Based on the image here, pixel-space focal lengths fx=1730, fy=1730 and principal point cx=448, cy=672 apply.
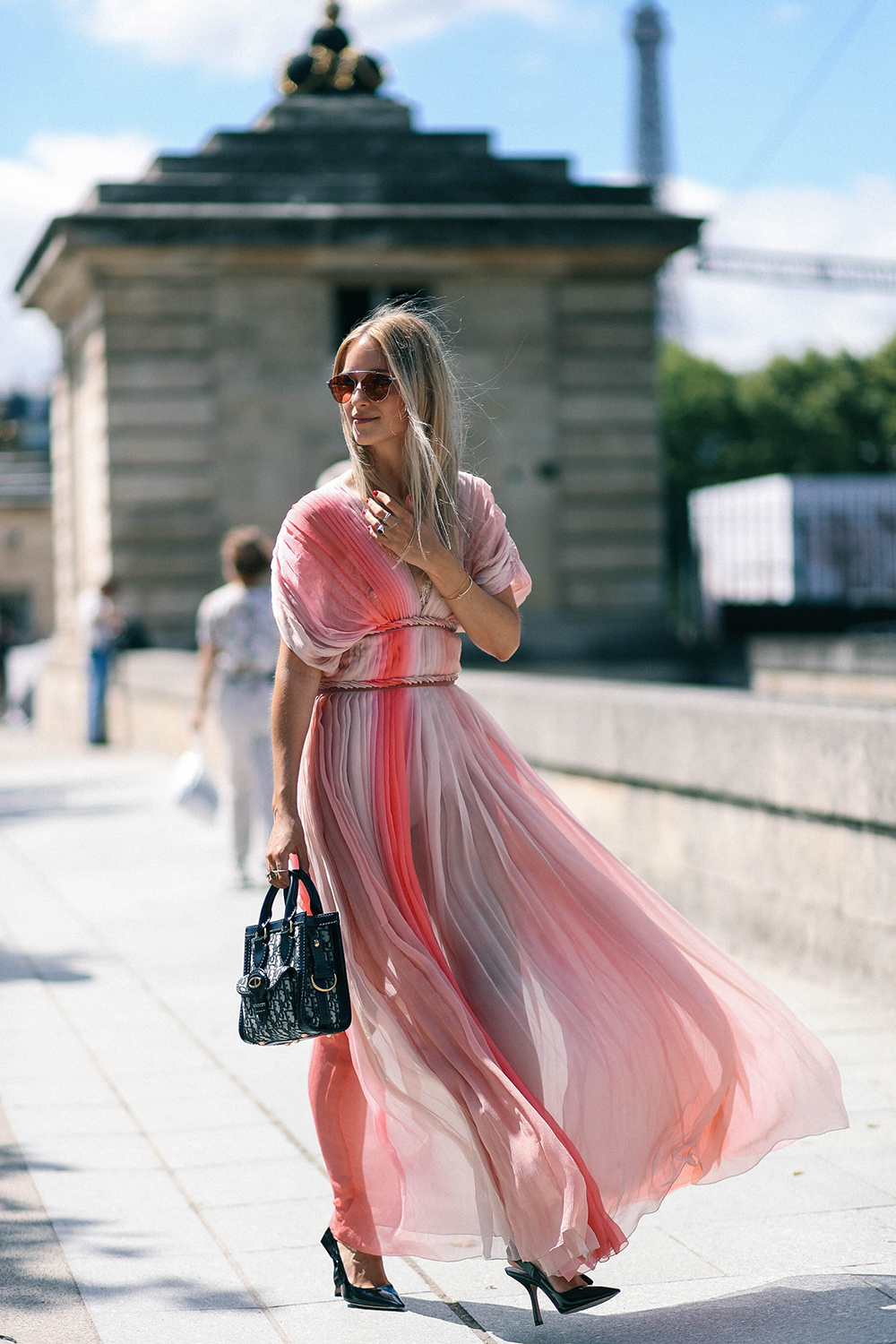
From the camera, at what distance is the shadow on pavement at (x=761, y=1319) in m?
3.36

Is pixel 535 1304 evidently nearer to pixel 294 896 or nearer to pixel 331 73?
pixel 294 896

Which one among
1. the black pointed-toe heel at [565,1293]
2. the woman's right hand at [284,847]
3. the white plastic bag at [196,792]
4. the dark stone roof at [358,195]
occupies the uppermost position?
the dark stone roof at [358,195]

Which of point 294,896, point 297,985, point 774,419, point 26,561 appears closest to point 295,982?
point 297,985

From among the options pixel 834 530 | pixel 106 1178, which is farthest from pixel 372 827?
pixel 834 530

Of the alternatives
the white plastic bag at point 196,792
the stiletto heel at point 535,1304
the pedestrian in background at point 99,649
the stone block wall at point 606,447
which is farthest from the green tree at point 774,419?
the stiletto heel at point 535,1304

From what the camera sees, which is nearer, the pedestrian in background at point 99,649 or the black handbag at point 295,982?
the black handbag at point 295,982

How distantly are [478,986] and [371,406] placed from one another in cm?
121

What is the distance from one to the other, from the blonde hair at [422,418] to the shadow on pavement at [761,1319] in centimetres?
159

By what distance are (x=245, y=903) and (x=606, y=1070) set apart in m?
5.62

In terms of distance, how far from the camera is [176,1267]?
3.87m

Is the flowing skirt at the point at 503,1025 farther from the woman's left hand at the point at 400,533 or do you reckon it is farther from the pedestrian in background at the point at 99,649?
the pedestrian in background at the point at 99,649

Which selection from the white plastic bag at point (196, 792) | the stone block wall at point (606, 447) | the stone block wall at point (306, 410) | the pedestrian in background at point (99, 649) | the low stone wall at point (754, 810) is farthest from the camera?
the stone block wall at point (606, 447)

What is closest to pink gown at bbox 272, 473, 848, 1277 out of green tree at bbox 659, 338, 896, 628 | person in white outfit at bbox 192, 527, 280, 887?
person in white outfit at bbox 192, 527, 280, 887

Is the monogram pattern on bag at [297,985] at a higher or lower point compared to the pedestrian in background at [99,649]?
lower
